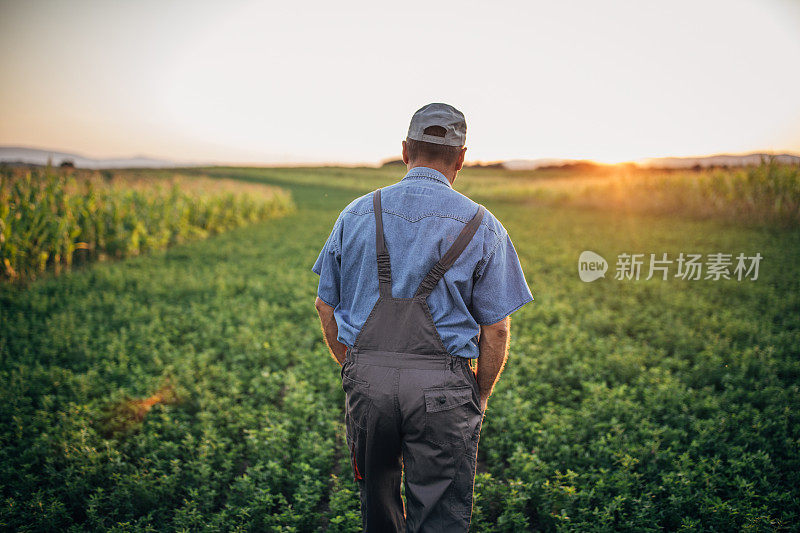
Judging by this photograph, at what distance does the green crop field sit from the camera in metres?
3.36

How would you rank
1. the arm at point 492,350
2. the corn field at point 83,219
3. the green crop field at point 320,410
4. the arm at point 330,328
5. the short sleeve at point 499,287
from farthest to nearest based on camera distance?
1. the corn field at point 83,219
2. the green crop field at point 320,410
3. the arm at point 330,328
4. the arm at point 492,350
5. the short sleeve at point 499,287

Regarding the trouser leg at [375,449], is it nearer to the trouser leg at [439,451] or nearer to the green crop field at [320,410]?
the trouser leg at [439,451]

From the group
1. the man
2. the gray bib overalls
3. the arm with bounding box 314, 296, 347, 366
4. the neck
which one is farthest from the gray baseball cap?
the arm with bounding box 314, 296, 347, 366

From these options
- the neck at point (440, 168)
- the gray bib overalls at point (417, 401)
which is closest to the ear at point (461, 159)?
the neck at point (440, 168)

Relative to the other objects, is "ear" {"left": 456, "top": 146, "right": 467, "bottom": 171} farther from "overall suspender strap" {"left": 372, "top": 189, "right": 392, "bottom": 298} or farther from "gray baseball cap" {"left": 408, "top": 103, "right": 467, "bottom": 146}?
"overall suspender strap" {"left": 372, "top": 189, "right": 392, "bottom": 298}

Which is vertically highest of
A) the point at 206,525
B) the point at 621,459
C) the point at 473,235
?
the point at 473,235

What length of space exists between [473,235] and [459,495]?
1.24m

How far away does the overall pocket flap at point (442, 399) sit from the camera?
1901 mm

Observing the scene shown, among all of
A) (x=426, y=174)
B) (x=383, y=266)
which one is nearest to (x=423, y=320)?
(x=383, y=266)

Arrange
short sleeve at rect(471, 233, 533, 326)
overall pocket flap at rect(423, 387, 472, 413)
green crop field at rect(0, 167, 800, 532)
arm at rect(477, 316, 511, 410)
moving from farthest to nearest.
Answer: green crop field at rect(0, 167, 800, 532)
arm at rect(477, 316, 511, 410)
short sleeve at rect(471, 233, 533, 326)
overall pocket flap at rect(423, 387, 472, 413)

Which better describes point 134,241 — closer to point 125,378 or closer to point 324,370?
point 125,378

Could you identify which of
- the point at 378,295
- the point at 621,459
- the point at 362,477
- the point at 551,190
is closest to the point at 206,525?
the point at 362,477

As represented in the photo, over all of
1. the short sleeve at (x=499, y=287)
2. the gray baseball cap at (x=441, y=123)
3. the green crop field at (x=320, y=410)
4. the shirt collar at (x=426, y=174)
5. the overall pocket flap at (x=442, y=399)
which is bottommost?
the green crop field at (x=320, y=410)

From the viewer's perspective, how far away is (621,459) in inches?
151
